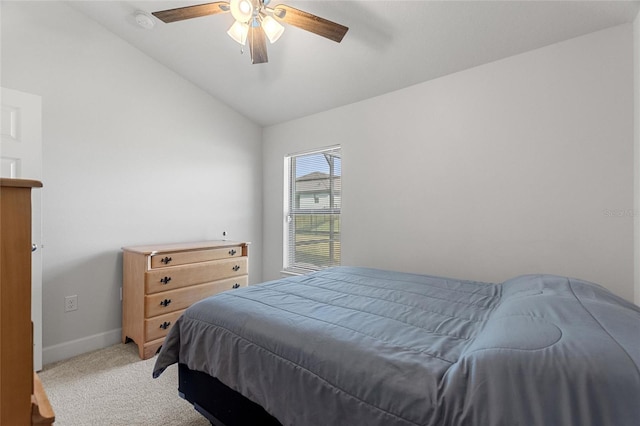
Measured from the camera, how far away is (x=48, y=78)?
236 cm

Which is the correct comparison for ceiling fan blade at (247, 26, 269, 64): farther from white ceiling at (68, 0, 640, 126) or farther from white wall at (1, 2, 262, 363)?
white wall at (1, 2, 262, 363)

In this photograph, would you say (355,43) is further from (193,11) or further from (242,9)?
(193,11)

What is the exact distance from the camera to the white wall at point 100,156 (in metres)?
2.34

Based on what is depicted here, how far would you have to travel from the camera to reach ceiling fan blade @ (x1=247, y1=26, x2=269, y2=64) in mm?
1878

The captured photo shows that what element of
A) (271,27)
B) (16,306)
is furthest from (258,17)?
(16,306)

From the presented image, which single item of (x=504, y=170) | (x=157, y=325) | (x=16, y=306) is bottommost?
(x=157, y=325)

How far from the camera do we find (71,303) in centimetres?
247

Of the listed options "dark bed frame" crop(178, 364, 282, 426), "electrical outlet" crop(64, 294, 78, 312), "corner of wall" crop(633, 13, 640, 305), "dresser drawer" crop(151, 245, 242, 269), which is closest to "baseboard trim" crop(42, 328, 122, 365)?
"electrical outlet" crop(64, 294, 78, 312)

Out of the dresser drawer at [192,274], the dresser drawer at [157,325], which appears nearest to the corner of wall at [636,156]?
the dresser drawer at [192,274]

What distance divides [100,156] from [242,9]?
187cm

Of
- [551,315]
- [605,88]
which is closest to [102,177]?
[551,315]

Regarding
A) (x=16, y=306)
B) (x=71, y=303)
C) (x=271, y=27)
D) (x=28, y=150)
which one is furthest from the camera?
(x=71, y=303)

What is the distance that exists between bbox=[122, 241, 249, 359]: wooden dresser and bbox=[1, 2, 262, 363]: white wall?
0.26 metres

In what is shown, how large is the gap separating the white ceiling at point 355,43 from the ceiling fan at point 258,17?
0.46m
